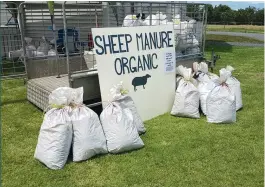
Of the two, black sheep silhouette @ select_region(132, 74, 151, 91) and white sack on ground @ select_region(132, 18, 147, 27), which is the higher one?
white sack on ground @ select_region(132, 18, 147, 27)

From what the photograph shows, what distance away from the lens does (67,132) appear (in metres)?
2.40

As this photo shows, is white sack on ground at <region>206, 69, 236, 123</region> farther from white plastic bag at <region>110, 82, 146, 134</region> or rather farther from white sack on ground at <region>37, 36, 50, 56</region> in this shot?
white sack on ground at <region>37, 36, 50, 56</region>

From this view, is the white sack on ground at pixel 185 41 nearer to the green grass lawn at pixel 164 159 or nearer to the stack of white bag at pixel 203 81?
the stack of white bag at pixel 203 81

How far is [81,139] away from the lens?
2.44 metres

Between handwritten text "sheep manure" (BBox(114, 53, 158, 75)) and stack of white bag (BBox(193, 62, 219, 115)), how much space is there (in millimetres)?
642

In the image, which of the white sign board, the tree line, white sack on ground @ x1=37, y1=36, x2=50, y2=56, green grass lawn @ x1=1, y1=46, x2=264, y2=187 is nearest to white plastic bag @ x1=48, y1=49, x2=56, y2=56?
white sack on ground @ x1=37, y1=36, x2=50, y2=56

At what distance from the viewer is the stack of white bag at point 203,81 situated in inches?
138

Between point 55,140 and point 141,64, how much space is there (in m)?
1.32

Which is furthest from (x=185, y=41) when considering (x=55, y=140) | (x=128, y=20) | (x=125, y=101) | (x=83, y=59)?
(x=55, y=140)

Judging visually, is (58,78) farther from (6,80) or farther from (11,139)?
(6,80)

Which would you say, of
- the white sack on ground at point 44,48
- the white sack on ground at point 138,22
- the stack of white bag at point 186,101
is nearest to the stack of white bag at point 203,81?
the stack of white bag at point 186,101

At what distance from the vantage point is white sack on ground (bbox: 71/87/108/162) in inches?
96.1

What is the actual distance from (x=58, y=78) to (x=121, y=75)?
1.27 meters

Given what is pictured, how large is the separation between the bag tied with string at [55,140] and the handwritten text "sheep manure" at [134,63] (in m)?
0.77
